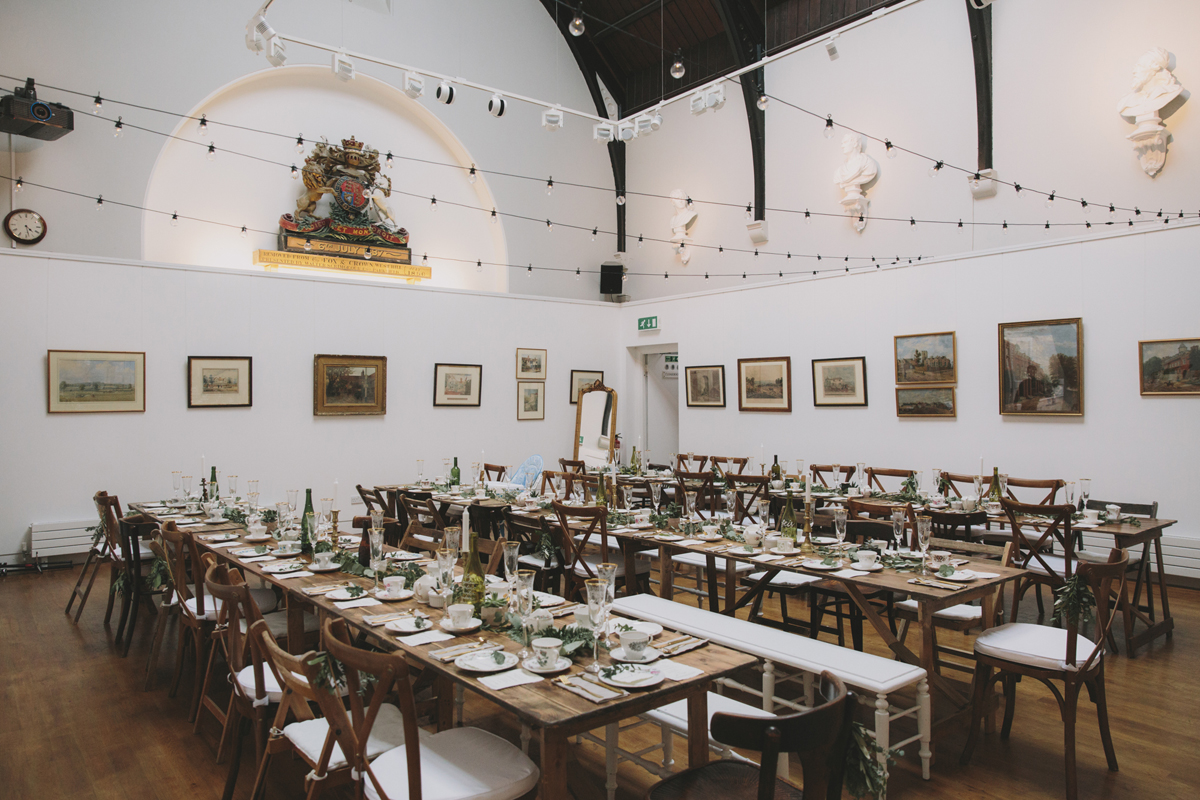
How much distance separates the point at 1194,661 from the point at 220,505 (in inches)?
298

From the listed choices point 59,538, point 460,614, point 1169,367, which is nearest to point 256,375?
point 59,538

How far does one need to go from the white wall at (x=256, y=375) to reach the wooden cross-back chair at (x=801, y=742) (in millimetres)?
8772

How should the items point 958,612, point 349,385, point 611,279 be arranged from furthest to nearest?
point 611,279 → point 349,385 → point 958,612

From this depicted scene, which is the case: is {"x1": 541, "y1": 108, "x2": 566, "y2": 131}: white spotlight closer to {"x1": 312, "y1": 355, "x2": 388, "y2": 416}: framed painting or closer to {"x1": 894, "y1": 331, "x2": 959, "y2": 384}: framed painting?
{"x1": 312, "y1": 355, "x2": 388, "y2": 416}: framed painting

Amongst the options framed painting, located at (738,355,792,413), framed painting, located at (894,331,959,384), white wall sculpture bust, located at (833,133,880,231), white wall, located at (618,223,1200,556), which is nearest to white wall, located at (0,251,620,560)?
framed painting, located at (738,355,792,413)

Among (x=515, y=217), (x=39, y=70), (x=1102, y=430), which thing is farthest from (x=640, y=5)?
(x=1102, y=430)

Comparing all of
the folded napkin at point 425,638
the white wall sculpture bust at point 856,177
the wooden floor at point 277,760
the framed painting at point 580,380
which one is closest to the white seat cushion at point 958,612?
the wooden floor at point 277,760

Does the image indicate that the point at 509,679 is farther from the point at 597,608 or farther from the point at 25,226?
the point at 25,226

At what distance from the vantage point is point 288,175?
440 inches

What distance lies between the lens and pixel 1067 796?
10.9 feet

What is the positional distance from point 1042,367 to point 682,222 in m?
6.53

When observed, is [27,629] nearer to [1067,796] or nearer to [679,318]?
[1067,796]

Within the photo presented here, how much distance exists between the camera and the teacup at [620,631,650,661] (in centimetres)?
268

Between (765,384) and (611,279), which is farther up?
(611,279)
